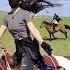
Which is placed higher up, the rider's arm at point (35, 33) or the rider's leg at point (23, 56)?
the rider's arm at point (35, 33)

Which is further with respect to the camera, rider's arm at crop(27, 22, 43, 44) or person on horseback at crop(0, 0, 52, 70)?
person on horseback at crop(0, 0, 52, 70)

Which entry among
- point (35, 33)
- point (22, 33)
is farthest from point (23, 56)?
point (35, 33)

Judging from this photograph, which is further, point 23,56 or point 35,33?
point 23,56

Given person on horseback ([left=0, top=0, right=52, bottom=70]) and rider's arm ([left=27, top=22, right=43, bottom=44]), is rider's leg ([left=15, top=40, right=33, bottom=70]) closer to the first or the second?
person on horseback ([left=0, top=0, right=52, bottom=70])

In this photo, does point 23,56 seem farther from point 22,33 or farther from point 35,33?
point 35,33

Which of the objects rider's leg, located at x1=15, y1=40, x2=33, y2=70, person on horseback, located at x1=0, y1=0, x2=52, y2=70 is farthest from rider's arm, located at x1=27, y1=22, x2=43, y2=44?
rider's leg, located at x1=15, y1=40, x2=33, y2=70

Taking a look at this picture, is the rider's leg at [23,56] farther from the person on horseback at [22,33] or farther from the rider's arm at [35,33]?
the rider's arm at [35,33]

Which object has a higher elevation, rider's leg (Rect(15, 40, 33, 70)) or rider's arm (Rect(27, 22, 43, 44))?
rider's arm (Rect(27, 22, 43, 44))

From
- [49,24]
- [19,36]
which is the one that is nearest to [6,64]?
[19,36]

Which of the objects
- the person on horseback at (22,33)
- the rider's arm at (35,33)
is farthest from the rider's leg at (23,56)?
the rider's arm at (35,33)

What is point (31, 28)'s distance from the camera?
19.1 ft

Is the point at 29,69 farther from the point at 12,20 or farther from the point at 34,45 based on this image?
the point at 12,20

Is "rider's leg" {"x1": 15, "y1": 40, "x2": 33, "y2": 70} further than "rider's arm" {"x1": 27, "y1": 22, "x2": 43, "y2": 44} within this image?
Yes

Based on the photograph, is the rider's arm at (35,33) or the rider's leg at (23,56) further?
the rider's leg at (23,56)
